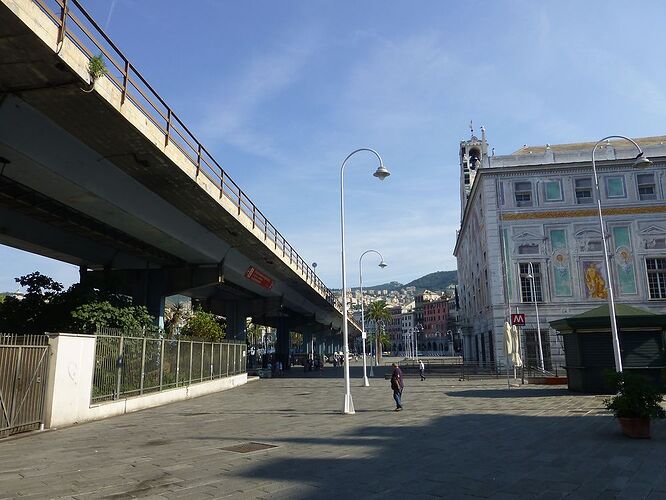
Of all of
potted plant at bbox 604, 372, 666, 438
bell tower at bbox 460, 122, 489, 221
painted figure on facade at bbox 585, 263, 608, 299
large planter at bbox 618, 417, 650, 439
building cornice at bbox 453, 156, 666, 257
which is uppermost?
bell tower at bbox 460, 122, 489, 221

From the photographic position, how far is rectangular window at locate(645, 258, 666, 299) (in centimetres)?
3984

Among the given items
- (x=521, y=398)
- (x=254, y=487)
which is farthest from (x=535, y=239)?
(x=254, y=487)

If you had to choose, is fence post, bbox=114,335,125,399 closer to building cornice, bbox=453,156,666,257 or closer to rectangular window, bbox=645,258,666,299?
building cornice, bbox=453,156,666,257

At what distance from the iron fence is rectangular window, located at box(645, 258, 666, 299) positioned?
3452 centimetres

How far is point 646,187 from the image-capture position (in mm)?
41500

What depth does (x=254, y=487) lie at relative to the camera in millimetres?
7504

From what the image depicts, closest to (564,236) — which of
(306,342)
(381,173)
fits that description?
(381,173)

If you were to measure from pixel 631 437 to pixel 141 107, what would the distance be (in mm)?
14952

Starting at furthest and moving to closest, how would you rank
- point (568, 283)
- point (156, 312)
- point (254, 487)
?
1. point (568, 283)
2. point (156, 312)
3. point (254, 487)

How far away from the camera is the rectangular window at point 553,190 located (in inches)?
1659

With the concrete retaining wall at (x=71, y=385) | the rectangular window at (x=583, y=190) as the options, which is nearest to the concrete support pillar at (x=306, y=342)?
the rectangular window at (x=583, y=190)

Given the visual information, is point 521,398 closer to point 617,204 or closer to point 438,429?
point 438,429

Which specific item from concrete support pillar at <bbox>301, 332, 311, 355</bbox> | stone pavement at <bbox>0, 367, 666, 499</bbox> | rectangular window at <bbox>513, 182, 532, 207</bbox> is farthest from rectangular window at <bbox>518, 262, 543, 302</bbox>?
concrete support pillar at <bbox>301, 332, 311, 355</bbox>

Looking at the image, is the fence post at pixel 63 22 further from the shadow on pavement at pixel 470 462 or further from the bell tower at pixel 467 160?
the bell tower at pixel 467 160
